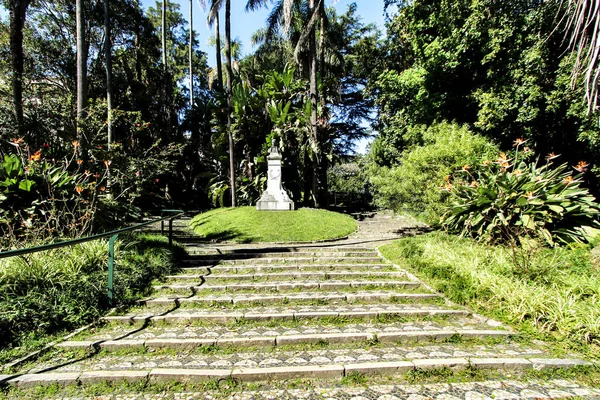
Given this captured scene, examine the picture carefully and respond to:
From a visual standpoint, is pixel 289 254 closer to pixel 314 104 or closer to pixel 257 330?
pixel 257 330

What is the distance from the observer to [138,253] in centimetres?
623

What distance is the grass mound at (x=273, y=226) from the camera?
34.1ft

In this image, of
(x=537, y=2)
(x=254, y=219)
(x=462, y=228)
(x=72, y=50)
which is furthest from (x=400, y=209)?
(x=72, y=50)

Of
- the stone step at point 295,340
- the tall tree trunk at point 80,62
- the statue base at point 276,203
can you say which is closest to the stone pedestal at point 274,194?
the statue base at point 276,203

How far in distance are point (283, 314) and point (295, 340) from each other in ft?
2.28

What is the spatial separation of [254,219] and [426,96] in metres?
9.64

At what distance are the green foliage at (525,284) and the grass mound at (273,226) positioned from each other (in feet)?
13.1

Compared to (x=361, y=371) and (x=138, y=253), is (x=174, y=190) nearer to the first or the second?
(x=138, y=253)

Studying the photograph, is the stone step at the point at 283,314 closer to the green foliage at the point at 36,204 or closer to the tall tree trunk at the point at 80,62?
the green foliage at the point at 36,204

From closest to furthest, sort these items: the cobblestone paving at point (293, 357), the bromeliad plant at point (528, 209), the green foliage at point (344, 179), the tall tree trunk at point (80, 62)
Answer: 1. the cobblestone paving at point (293, 357)
2. the bromeliad plant at point (528, 209)
3. the tall tree trunk at point (80, 62)
4. the green foliage at point (344, 179)

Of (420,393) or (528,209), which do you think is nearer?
(420,393)

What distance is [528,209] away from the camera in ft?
23.4

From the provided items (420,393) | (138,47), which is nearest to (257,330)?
(420,393)

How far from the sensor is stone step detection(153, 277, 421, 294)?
5559mm
